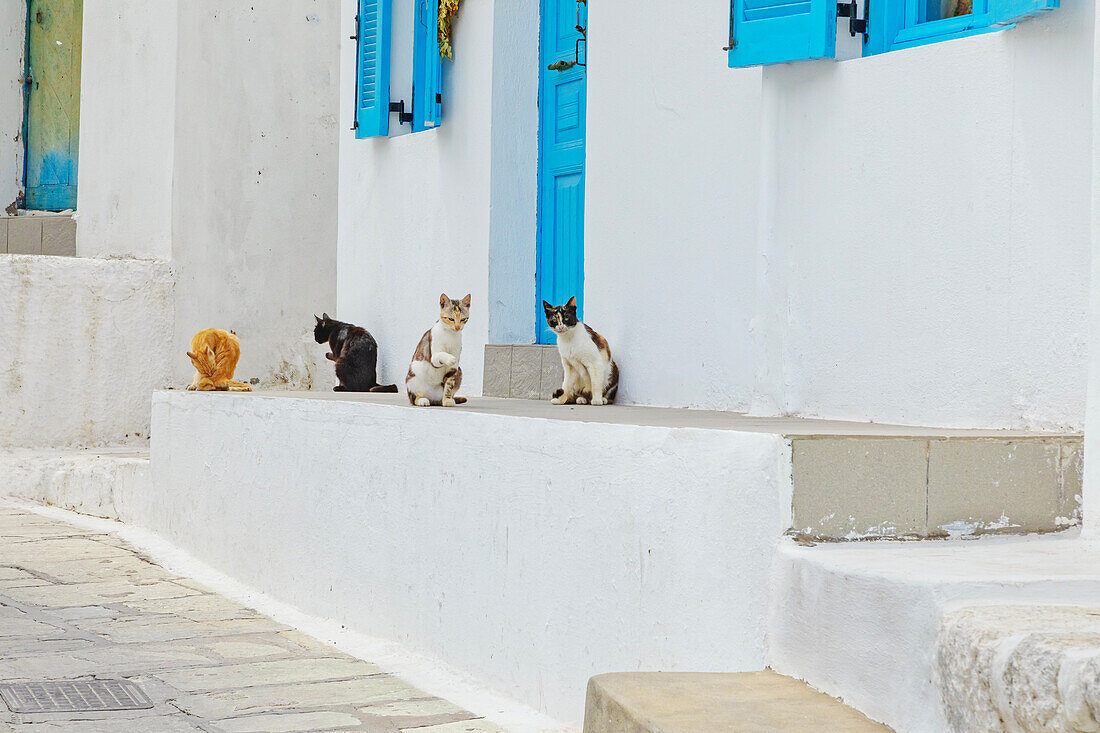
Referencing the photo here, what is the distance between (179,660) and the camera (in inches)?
189

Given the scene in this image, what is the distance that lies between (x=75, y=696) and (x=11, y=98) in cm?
942

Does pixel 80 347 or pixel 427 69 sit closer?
pixel 427 69

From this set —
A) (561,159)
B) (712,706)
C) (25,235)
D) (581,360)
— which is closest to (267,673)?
(581,360)

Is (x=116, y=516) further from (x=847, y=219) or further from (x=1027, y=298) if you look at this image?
(x=1027, y=298)

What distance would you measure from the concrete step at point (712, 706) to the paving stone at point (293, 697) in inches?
69.7

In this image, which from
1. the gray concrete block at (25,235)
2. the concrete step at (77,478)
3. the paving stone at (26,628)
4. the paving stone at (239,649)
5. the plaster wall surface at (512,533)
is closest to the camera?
the plaster wall surface at (512,533)

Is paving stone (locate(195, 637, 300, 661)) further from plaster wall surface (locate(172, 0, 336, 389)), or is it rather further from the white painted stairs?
plaster wall surface (locate(172, 0, 336, 389))

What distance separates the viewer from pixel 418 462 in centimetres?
481

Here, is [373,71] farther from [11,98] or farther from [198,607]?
[11,98]

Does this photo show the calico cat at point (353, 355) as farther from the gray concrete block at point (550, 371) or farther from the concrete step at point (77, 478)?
the concrete step at point (77, 478)

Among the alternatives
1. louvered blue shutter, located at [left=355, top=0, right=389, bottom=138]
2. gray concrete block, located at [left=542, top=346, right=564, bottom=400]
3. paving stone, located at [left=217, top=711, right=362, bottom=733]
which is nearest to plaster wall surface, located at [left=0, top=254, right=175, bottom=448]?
louvered blue shutter, located at [left=355, top=0, right=389, bottom=138]

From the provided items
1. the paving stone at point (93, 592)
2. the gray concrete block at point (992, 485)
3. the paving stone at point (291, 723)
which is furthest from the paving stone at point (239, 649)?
the gray concrete block at point (992, 485)

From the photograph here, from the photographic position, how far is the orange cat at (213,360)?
7.60 meters

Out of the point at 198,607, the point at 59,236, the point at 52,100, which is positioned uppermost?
the point at 52,100
